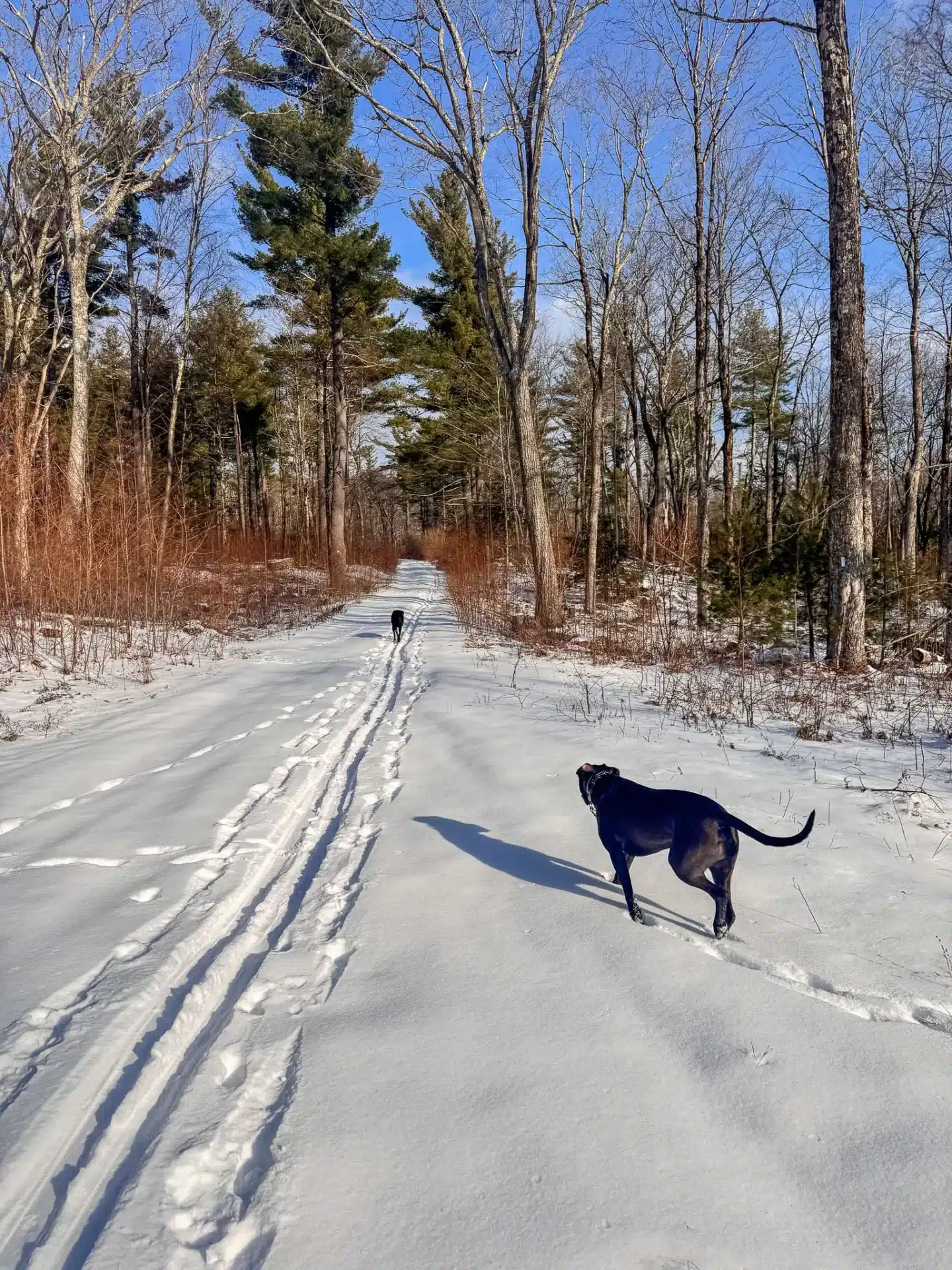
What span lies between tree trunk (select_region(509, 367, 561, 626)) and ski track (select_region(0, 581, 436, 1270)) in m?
7.82

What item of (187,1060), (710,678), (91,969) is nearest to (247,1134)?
(187,1060)

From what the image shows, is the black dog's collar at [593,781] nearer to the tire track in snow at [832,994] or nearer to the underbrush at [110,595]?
the tire track in snow at [832,994]

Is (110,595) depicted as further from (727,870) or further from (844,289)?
(844,289)

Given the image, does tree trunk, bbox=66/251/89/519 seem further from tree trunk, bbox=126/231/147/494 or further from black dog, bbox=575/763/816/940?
black dog, bbox=575/763/816/940

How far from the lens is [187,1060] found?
196 cm

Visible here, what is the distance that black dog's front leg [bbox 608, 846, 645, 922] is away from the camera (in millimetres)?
2633

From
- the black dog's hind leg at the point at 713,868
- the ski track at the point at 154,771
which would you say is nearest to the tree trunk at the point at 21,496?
the ski track at the point at 154,771

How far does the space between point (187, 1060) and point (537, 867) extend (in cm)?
170

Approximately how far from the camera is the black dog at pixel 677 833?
238 cm

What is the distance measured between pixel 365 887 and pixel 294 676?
5936 millimetres

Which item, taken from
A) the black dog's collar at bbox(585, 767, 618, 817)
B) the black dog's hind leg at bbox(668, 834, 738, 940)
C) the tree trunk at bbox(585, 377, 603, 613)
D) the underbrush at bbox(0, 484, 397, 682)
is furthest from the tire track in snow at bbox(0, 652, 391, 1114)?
the tree trunk at bbox(585, 377, 603, 613)

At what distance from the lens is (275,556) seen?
22.8m

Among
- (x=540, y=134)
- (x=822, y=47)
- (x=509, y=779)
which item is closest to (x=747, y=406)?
(x=540, y=134)

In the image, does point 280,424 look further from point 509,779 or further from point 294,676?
point 509,779
